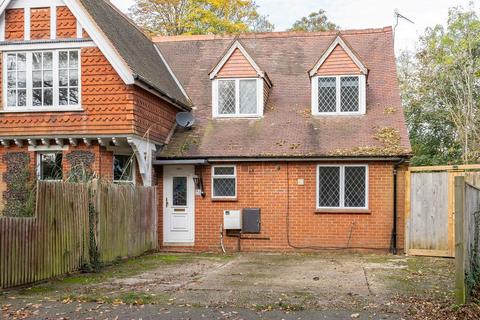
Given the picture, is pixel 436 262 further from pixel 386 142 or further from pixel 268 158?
pixel 268 158

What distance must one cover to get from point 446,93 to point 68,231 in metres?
22.4

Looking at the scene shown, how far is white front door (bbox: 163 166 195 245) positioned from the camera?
1588cm

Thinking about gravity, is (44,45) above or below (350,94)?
above

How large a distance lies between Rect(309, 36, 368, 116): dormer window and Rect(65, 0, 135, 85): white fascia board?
5.96 meters

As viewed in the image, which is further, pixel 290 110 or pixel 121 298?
pixel 290 110

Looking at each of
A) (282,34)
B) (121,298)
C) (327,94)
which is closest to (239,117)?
(327,94)

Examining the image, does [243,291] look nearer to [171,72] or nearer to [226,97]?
[226,97]

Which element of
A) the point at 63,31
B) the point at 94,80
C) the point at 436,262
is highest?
the point at 63,31

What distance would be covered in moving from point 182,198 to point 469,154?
51.7 feet

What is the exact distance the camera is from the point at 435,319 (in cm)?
698

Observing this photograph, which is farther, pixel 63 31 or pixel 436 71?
pixel 436 71

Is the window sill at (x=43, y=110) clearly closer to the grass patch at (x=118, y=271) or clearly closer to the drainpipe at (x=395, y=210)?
the grass patch at (x=118, y=271)

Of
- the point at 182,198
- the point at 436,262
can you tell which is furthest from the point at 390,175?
the point at 182,198

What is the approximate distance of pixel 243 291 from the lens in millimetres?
9008
